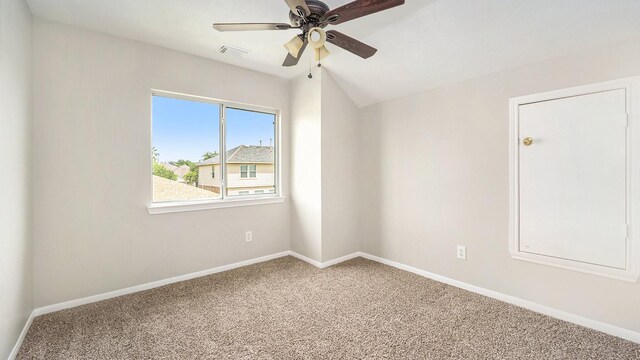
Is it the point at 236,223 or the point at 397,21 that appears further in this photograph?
the point at 236,223

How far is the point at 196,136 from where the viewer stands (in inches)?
127

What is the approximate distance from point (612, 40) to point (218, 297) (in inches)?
142

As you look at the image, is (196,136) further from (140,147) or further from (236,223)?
(236,223)

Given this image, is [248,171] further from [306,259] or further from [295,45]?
[295,45]

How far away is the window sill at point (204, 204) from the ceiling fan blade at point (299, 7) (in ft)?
7.25

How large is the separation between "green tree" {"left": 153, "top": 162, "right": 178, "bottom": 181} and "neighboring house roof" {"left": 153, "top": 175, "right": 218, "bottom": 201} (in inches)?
1.3

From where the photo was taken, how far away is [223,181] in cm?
341

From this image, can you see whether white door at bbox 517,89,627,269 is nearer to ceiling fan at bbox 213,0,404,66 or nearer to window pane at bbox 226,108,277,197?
ceiling fan at bbox 213,0,404,66

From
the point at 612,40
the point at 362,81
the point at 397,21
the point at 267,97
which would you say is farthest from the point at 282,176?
the point at 612,40

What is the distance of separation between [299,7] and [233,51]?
62.4 inches

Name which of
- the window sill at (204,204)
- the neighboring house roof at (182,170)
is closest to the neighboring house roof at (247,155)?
the neighboring house roof at (182,170)

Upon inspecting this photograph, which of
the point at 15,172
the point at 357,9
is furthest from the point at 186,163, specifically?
the point at 357,9

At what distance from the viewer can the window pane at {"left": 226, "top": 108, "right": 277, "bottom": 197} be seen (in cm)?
348

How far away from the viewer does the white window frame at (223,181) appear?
9.53 ft
